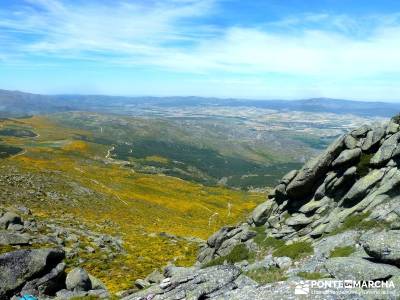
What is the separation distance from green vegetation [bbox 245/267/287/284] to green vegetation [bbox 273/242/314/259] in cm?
468

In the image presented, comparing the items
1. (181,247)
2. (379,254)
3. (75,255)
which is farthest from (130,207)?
(379,254)

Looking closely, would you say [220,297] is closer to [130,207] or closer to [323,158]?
[323,158]

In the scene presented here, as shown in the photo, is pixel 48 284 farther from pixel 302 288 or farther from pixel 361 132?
pixel 361 132

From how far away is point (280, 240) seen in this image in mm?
40281

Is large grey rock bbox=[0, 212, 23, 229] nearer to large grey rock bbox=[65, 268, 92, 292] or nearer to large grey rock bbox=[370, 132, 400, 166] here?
large grey rock bbox=[65, 268, 92, 292]

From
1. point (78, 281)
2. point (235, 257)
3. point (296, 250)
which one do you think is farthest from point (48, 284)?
point (296, 250)

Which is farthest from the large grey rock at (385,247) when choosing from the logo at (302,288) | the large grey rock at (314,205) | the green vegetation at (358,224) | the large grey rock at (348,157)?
the large grey rock at (348,157)

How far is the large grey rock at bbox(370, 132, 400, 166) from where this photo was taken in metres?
36.3

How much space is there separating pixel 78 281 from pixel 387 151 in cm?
3129

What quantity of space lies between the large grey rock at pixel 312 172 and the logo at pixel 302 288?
23.7 m

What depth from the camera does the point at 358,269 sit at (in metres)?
21.2

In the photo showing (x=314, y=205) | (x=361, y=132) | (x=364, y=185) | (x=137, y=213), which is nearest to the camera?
(x=364, y=185)

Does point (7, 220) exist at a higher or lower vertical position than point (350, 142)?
lower

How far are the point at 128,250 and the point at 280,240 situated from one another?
2933 cm
